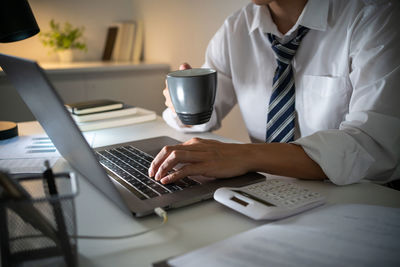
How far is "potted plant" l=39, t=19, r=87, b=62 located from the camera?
278cm

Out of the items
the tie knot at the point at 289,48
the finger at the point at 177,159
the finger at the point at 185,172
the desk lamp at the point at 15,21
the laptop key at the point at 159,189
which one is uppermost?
the desk lamp at the point at 15,21

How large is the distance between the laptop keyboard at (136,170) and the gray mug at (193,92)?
0.47 ft

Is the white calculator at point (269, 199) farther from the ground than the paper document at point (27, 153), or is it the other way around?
the white calculator at point (269, 199)

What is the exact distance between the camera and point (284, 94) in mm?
1181

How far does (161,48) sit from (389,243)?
2495 mm

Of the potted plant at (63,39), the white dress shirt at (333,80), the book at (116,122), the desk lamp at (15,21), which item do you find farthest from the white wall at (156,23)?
the desk lamp at (15,21)

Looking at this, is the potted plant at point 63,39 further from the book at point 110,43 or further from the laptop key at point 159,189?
the laptop key at point 159,189

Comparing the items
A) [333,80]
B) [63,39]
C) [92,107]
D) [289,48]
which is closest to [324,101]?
[333,80]

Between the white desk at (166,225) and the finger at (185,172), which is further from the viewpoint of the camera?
the finger at (185,172)

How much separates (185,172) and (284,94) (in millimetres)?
578

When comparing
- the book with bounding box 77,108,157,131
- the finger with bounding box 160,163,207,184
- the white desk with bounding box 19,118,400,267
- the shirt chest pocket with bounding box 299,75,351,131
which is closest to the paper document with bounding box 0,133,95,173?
the book with bounding box 77,108,157,131

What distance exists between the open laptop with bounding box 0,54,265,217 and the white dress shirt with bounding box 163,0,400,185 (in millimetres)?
235

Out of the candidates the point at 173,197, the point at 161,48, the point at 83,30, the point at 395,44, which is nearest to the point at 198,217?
the point at 173,197

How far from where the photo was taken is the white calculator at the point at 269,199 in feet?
1.94
